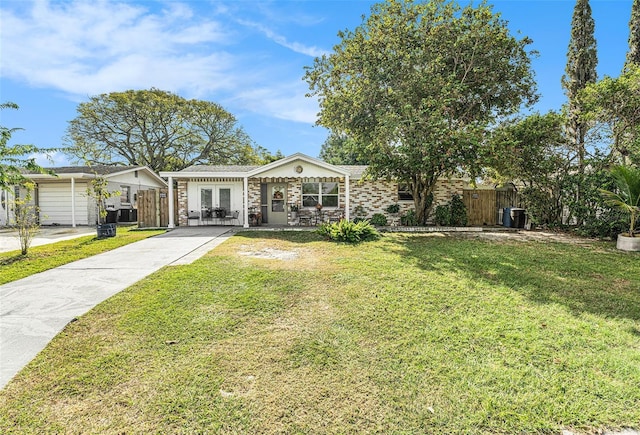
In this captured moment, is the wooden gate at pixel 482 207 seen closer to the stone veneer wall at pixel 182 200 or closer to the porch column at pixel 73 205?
the stone veneer wall at pixel 182 200

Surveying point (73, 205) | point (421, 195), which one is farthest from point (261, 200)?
point (73, 205)

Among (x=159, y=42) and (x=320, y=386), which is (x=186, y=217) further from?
(x=320, y=386)

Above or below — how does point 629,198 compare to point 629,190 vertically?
below

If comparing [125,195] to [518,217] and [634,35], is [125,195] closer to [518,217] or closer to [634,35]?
[518,217]

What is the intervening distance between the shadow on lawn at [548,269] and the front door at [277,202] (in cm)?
756

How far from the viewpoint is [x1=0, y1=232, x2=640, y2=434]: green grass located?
→ 2.39 meters

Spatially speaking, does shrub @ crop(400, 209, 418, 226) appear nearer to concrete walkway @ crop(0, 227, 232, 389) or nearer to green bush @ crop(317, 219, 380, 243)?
green bush @ crop(317, 219, 380, 243)

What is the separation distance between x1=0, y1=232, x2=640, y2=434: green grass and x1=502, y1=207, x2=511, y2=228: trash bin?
959cm

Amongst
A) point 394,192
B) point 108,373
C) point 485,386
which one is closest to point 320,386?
point 485,386

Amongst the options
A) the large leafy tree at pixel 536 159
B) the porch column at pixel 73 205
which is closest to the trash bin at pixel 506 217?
the large leafy tree at pixel 536 159

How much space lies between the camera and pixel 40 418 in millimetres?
2373

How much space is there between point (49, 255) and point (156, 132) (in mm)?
24754

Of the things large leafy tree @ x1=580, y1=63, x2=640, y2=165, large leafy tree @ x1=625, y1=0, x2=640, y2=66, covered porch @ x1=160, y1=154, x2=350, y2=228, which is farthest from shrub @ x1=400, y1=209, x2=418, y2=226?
large leafy tree @ x1=625, y1=0, x2=640, y2=66

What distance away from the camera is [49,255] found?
795 cm
